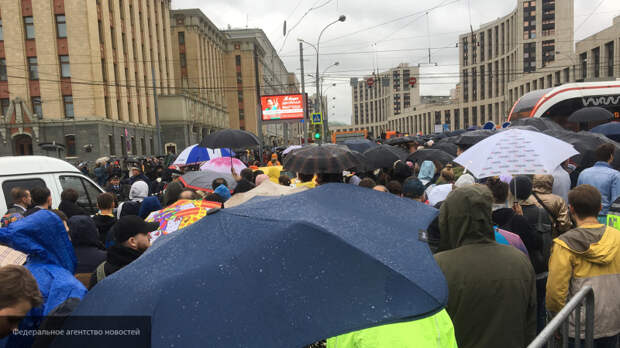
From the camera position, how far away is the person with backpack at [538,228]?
385 cm

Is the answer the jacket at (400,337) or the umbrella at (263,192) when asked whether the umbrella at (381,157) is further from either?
the jacket at (400,337)

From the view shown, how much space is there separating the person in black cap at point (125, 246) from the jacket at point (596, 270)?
3190 mm

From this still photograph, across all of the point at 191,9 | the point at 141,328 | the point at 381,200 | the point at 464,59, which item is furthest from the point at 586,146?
the point at 464,59

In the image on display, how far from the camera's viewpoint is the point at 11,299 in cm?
195

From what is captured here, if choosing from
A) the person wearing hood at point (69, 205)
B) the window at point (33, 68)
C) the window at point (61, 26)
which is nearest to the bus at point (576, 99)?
the person wearing hood at point (69, 205)

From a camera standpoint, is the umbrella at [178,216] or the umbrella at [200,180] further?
the umbrella at [200,180]

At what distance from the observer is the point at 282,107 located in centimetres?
3194

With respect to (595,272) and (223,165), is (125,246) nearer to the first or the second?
(595,272)

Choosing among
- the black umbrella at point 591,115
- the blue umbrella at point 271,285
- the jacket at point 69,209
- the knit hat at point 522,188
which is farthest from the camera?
the black umbrella at point 591,115

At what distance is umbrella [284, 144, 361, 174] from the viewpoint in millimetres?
5535

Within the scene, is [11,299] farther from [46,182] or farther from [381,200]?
[46,182]

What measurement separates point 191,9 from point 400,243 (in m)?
70.0

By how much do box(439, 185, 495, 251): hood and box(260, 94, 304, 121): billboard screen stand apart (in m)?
29.2

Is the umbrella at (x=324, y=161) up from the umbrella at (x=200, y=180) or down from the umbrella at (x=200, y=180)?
up
